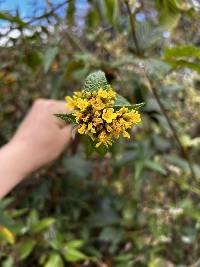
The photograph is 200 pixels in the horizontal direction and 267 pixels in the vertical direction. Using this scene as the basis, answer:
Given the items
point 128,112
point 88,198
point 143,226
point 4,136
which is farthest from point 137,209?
point 128,112

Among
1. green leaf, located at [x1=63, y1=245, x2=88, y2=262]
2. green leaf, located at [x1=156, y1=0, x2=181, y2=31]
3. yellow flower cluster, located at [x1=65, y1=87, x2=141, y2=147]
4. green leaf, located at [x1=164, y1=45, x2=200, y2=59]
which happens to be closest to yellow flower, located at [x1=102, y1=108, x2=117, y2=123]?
yellow flower cluster, located at [x1=65, y1=87, x2=141, y2=147]

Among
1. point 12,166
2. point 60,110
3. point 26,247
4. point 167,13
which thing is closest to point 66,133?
point 60,110

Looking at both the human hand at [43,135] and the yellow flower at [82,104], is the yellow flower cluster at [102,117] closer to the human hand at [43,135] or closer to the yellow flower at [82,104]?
the yellow flower at [82,104]

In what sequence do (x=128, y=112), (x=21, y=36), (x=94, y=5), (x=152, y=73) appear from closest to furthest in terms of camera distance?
(x=128, y=112) < (x=152, y=73) < (x=21, y=36) < (x=94, y=5)

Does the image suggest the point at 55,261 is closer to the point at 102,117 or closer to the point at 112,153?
the point at 112,153

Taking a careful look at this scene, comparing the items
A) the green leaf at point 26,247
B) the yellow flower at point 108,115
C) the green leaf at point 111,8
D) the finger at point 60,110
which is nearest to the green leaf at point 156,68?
the green leaf at point 111,8

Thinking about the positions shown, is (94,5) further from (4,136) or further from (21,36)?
(4,136)
